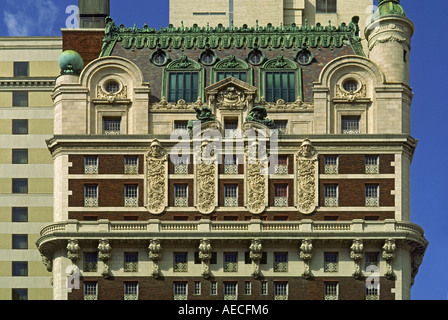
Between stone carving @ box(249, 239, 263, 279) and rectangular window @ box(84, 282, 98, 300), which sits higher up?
stone carving @ box(249, 239, 263, 279)

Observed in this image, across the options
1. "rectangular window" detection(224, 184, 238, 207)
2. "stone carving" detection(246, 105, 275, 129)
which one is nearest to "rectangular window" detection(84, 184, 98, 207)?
"rectangular window" detection(224, 184, 238, 207)

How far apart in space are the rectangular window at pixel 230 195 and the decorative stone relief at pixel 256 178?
1.23 m

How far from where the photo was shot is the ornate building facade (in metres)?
164

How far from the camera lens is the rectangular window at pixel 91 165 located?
554 feet

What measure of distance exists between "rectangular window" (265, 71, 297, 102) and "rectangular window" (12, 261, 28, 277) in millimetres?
38119

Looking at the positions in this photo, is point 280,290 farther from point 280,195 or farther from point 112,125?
point 112,125

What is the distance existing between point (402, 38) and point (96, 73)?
31.0 m

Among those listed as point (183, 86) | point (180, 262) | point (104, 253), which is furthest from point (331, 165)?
point (104, 253)

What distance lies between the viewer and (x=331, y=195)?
551 ft

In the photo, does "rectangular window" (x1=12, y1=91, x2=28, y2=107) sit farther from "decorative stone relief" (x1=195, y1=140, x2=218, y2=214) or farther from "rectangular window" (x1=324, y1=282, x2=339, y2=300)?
"rectangular window" (x1=324, y1=282, x2=339, y2=300)

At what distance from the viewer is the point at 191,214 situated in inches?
6609

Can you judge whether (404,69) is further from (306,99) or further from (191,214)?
(191,214)

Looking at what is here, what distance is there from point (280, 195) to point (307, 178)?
3107 mm

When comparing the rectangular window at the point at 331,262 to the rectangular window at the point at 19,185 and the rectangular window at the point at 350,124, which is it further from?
the rectangular window at the point at 19,185
